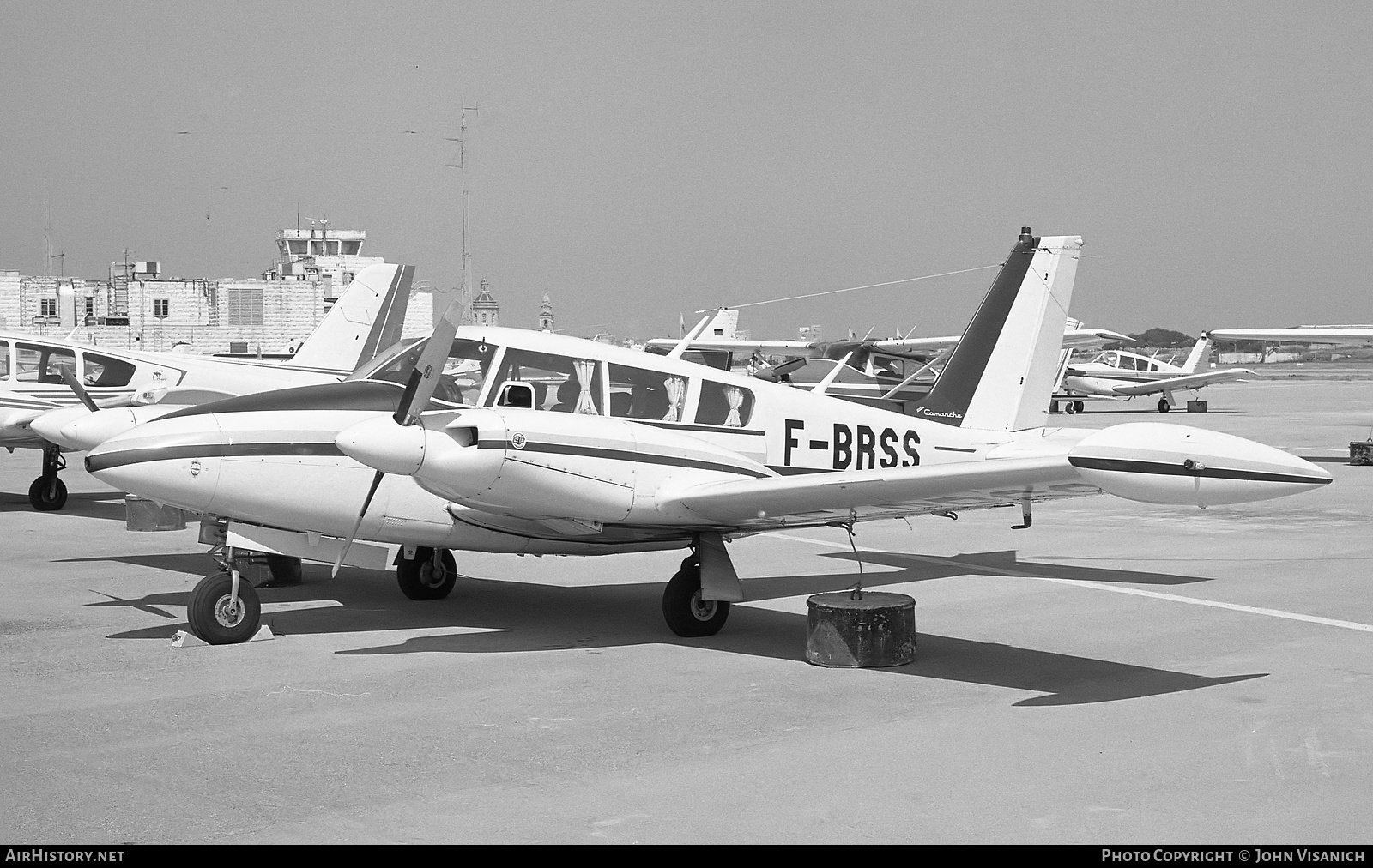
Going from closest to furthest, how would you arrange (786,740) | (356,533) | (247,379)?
(786,740), (356,533), (247,379)

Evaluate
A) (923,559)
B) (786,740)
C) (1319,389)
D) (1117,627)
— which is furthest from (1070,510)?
(1319,389)

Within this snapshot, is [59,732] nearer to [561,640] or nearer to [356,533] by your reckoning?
[356,533]

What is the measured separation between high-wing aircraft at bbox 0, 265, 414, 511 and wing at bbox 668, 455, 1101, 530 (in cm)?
857

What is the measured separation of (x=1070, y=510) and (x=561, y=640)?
11427 mm

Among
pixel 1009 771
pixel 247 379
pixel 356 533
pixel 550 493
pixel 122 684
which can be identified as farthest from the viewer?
pixel 247 379

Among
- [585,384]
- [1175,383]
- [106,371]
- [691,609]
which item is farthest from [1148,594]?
[1175,383]

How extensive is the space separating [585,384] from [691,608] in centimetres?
188

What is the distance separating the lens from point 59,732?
271 inches

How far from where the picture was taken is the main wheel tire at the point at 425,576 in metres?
11.3

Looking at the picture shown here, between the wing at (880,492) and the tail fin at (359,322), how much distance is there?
1366 centimetres

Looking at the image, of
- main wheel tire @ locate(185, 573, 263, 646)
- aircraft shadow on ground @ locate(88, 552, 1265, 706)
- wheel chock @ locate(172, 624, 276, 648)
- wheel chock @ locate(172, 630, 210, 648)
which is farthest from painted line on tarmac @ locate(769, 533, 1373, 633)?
wheel chock @ locate(172, 630, 210, 648)

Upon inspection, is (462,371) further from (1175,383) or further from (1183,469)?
(1175,383)

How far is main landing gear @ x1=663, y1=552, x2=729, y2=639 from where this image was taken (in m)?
9.62

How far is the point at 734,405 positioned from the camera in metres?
10.2
